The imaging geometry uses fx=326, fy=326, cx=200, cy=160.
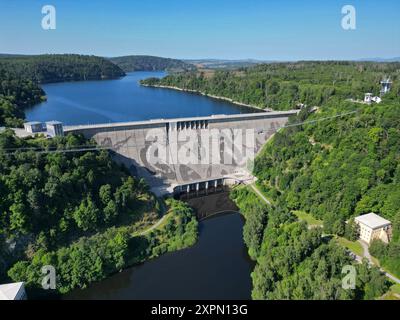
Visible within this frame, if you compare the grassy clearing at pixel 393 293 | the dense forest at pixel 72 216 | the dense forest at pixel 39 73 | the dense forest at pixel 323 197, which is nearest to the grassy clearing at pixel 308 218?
the dense forest at pixel 323 197

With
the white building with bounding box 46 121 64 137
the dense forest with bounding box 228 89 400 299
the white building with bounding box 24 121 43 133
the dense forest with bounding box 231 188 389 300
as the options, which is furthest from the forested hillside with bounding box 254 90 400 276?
the white building with bounding box 24 121 43 133

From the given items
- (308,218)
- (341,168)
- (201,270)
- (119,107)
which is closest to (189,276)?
(201,270)

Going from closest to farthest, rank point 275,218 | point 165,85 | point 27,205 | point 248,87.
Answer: point 27,205, point 275,218, point 248,87, point 165,85

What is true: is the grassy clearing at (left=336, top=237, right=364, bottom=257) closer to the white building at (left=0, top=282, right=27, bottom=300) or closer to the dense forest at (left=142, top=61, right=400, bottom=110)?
the white building at (left=0, top=282, right=27, bottom=300)

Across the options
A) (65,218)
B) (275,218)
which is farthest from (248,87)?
(65,218)

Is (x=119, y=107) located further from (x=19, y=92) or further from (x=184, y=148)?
(x=184, y=148)
